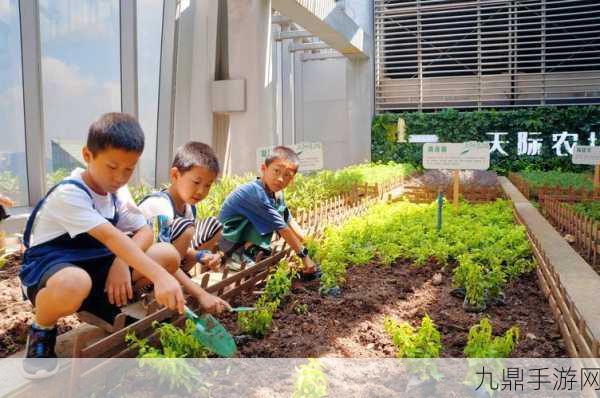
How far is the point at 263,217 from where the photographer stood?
4.01 metres

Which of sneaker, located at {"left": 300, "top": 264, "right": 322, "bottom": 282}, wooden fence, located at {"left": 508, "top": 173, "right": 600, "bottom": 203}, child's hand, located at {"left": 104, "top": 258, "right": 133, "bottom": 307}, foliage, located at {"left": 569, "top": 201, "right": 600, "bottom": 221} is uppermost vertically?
child's hand, located at {"left": 104, "top": 258, "right": 133, "bottom": 307}

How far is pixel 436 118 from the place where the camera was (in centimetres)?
1695

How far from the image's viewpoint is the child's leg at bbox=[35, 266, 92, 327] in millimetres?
2107

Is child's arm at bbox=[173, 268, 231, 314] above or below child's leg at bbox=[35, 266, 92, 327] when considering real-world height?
below

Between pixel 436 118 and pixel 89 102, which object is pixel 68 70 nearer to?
pixel 89 102

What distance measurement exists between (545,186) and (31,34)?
9119 mm

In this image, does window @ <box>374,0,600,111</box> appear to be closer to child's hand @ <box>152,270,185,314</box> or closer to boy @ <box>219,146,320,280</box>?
boy @ <box>219,146,320,280</box>

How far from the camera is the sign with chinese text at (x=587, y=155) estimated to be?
8.82 meters

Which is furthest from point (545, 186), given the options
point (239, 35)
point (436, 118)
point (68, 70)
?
point (68, 70)

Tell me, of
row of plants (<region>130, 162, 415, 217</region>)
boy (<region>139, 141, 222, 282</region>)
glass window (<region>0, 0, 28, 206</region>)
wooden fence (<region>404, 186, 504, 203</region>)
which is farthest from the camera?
wooden fence (<region>404, 186, 504, 203</region>)

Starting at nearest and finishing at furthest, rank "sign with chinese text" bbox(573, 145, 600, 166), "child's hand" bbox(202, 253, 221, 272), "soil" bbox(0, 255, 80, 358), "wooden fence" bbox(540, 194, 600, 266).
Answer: "soil" bbox(0, 255, 80, 358)
"child's hand" bbox(202, 253, 221, 272)
"wooden fence" bbox(540, 194, 600, 266)
"sign with chinese text" bbox(573, 145, 600, 166)

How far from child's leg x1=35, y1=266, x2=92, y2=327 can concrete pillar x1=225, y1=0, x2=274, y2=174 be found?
23.0 ft

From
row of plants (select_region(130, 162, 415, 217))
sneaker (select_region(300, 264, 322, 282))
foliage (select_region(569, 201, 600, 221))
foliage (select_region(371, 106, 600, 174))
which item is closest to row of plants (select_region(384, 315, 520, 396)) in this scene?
sneaker (select_region(300, 264, 322, 282))

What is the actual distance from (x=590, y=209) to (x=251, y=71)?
6017 millimetres
